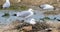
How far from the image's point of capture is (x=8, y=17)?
15.0ft

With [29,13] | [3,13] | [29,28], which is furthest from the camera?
[3,13]

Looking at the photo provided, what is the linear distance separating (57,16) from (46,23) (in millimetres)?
707

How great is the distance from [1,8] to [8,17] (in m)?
1.09

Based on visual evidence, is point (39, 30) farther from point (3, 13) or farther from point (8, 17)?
point (3, 13)

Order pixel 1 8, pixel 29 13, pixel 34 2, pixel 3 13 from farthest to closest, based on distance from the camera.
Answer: pixel 34 2 < pixel 1 8 < pixel 3 13 < pixel 29 13

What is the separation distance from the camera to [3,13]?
4941mm

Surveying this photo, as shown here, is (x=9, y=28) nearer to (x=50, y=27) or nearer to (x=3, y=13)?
(x=50, y=27)

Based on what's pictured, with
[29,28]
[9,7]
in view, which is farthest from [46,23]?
[9,7]

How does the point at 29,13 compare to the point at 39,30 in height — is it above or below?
above

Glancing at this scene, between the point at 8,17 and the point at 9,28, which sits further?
the point at 8,17

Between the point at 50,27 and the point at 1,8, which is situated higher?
the point at 1,8

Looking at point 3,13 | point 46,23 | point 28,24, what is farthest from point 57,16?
point 3,13

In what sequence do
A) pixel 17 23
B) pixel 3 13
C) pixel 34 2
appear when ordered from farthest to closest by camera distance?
pixel 34 2
pixel 3 13
pixel 17 23

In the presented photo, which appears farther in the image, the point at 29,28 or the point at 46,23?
the point at 46,23
